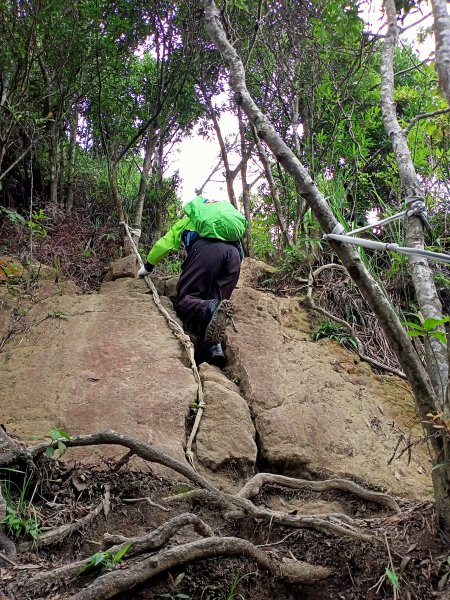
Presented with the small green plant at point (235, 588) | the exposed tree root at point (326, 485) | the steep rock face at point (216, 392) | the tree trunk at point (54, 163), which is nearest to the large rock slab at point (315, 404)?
the steep rock face at point (216, 392)

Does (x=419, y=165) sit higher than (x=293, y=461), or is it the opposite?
(x=419, y=165)

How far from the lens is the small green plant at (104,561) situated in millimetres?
2492

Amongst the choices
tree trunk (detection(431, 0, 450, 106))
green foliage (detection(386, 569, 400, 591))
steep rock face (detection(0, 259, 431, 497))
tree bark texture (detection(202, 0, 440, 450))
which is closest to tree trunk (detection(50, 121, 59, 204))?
steep rock face (detection(0, 259, 431, 497))

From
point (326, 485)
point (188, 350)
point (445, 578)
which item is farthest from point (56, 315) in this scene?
point (445, 578)

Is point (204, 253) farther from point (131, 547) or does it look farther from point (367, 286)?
point (131, 547)

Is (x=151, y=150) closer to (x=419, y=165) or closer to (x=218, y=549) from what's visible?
(x=419, y=165)

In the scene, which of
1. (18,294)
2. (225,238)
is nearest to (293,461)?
(225,238)

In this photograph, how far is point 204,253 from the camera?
5578 millimetres

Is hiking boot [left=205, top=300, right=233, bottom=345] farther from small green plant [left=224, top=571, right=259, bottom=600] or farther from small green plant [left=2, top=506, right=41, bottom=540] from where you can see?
small green plant [left=224, top=571, right=259, bottom=600]

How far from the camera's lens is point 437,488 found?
9.23ft

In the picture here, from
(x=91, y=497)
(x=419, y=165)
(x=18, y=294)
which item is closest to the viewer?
(x=91, y=497)

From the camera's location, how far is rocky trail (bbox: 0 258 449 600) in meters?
2.69

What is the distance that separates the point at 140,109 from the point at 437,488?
20.9 feet

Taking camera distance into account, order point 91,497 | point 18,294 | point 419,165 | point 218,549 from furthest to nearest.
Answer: point 419,165
point 18,294
point 91,497
point 218,549
